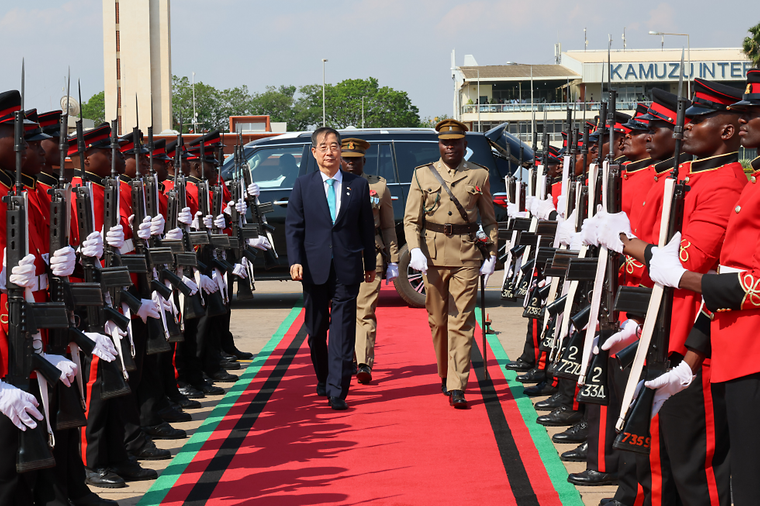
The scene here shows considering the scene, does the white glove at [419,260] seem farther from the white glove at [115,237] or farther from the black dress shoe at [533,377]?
the white glove at [115,237]

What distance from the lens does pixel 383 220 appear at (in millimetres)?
8148

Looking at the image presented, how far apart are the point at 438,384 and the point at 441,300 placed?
956mm

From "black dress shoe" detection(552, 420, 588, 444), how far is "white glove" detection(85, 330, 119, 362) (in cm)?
299

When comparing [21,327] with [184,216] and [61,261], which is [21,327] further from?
[184,216]

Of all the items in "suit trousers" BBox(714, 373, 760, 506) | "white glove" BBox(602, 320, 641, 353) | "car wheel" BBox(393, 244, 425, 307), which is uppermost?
"white glove" BBox(602, 320, 641, 353)

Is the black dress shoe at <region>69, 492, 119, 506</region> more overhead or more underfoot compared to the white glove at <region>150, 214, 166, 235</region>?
more underfoot

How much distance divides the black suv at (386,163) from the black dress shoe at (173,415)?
5.24 meters

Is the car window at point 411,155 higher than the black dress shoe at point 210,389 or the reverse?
higher

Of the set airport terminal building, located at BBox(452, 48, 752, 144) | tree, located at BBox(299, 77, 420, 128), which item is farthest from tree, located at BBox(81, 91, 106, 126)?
airport terminal building, located at BBox(452, 48, 752, 144)

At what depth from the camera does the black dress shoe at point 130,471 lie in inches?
201

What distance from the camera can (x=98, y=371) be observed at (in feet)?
16.1

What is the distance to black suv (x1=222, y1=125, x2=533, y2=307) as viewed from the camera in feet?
38.0

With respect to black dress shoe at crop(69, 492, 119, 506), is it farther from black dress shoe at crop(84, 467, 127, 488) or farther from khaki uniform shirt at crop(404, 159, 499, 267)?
khaki uniform shirt at crop(404, 159, 499, 267)

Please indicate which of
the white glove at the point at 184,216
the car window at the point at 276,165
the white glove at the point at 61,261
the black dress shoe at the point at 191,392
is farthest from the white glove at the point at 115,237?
the car window at the point at 276,165
